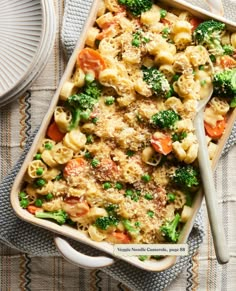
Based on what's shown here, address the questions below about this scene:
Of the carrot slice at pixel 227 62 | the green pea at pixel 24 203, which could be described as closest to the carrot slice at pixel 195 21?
the carrot slice at pixel 227 62

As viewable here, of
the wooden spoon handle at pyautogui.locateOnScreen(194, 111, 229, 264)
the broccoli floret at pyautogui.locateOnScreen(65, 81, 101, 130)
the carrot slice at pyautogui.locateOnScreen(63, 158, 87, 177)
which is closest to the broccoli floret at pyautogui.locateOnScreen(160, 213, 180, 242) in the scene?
the wooden spoon handle at pyautogui.locateOnScreen(194, 111, 229, 264)

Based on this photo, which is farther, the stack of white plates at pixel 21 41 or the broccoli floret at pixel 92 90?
the stack of white plates at pixel 21 41

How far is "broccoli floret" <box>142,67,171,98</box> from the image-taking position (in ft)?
6.36

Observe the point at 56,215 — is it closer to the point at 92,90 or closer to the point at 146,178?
the point at 146,178

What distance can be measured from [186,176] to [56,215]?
0.42m

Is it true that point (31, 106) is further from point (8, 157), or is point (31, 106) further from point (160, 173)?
point (160, 173)

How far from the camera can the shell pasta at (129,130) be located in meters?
1.94

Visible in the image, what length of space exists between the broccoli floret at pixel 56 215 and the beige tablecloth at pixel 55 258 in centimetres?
30

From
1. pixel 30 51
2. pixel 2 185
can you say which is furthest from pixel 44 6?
pixel 2 185

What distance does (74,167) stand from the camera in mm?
1973

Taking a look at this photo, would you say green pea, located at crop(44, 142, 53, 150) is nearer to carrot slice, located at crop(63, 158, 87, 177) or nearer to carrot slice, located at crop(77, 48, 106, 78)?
carrot slice, located at crop(63, 158, 87, 177)

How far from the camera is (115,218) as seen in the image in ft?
6.58

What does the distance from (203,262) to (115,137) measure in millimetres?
633

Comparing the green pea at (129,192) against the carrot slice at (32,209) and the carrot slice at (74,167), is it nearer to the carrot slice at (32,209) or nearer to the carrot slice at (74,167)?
the carrot slice at (74,167)
